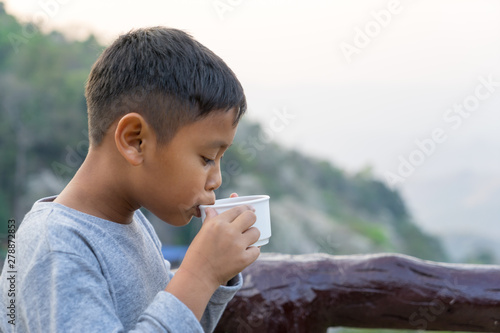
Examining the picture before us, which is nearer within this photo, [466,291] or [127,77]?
[127,77]

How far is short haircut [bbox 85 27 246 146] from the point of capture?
3.13 ft

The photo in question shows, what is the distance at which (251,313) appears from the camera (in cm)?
137

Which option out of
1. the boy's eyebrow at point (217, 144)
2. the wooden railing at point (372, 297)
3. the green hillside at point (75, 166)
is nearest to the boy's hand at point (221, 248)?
the boy's eyebrow at point (217, 144)

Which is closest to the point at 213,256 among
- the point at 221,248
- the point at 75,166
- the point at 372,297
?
Result: the point at 221,248

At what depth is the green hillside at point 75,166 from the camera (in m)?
6.70

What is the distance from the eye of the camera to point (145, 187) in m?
0.97

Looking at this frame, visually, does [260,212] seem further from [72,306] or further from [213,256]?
[72,306]

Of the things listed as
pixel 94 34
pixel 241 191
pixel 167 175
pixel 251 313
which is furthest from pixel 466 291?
pixel 94 34

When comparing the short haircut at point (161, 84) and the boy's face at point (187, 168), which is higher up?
the short haircut at point (161, 84)

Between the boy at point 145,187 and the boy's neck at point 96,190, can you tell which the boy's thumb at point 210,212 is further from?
the boy's neck at point 96,190

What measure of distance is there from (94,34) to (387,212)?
4.72 meters

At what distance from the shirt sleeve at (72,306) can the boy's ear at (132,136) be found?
7.7 inches

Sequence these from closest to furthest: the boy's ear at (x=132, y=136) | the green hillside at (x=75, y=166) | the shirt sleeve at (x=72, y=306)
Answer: the shirt sleeve at (x=72, y=306)
the boy's ear at (x=132, y=136)
the green hillside at (x=75, y=166)

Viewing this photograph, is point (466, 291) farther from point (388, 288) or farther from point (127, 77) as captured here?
point (127, 77)
